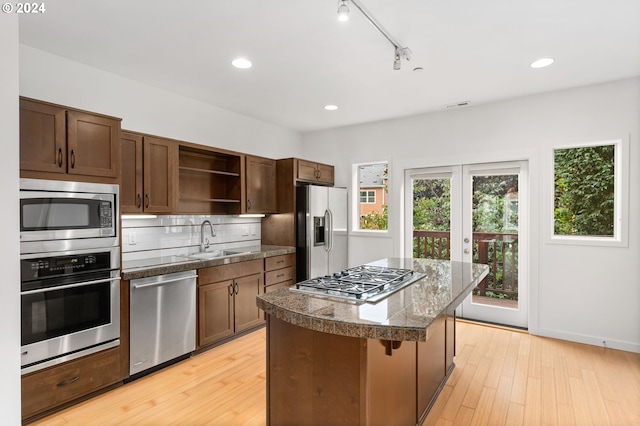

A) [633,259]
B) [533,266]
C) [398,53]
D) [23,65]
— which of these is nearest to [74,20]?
[23,65]

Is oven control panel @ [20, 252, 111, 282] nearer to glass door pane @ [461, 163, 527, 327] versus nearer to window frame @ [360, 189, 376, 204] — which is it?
window frame @ [360, 189, 376, 204]

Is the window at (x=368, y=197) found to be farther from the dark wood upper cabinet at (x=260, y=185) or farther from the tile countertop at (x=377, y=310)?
the tile countertop at (x=377, y=310)

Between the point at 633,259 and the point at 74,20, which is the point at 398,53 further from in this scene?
the point at 633,259

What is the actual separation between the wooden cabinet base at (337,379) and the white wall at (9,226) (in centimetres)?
118

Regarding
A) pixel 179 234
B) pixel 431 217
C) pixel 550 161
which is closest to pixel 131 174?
pixel 179 234

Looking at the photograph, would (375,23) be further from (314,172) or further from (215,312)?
(215,312)

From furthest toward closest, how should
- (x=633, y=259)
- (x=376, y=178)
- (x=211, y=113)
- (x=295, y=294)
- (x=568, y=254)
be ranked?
(x=376, y=178) → (x=211, y=113) → (x=568, y=254) → (x=633, y=259) → (x=295, y=294)

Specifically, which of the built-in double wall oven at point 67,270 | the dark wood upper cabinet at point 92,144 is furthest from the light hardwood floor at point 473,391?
the dark wood upper cabinet at point 92,144

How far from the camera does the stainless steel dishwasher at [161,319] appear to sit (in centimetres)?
287

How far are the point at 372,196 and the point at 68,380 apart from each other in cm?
410

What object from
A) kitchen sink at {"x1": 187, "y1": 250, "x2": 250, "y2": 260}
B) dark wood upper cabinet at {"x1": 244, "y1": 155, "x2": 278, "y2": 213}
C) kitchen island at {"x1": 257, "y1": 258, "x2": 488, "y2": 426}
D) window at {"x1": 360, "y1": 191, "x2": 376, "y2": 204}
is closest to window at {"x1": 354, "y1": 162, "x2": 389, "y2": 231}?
window at {"x1": 360, "y1": 191, "x2": 376, "y2": 204}

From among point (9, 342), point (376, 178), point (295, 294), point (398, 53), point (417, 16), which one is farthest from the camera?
point (376, 178)

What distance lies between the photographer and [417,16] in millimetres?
2348

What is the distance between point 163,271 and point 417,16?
2818mm
